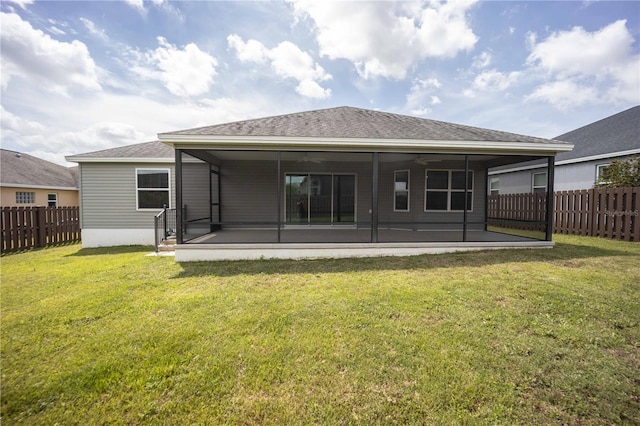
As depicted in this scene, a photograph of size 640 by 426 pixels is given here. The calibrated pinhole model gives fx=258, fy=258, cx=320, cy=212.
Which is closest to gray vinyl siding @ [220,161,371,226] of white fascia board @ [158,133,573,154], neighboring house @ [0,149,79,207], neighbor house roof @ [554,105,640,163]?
white fascia board @ [158,133,573,154]

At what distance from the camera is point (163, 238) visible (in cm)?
867

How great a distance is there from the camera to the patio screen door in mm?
9492

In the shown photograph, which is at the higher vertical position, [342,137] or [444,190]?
[342,137]

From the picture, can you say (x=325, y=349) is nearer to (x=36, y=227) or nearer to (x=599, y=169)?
(x=36, y=227)

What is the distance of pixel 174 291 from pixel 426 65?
14006mm

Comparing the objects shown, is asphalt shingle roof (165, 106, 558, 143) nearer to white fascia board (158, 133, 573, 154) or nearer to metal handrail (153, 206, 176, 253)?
white fascia board (158, 133, 573, 154)

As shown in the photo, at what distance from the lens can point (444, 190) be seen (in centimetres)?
961

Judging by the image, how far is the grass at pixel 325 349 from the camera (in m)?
1.94

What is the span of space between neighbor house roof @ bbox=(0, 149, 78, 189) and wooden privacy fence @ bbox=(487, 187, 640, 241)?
22933mm

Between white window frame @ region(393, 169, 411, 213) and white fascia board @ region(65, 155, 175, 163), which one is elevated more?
white fascia board @ region(65, 155, 175, 163)

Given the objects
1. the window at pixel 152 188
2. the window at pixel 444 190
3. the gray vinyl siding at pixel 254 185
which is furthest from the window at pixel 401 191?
the window at pixel 152 188

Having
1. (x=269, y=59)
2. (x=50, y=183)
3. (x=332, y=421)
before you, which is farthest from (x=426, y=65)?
(x=50, y=183)

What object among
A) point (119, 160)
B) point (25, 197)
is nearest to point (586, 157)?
point (119, 160)

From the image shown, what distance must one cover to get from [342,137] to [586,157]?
12.0 meters
